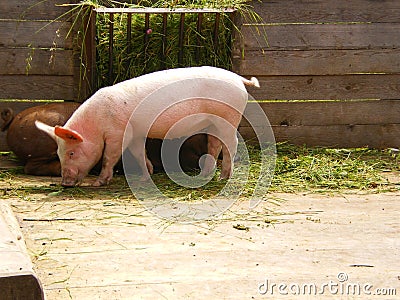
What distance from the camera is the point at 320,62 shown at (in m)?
6.78

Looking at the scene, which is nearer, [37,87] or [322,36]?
[37,87]

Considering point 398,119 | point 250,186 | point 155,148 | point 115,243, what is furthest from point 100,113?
point 398,119

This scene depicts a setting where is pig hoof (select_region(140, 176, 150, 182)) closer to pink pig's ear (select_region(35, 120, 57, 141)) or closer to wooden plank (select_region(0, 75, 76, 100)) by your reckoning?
pink pig's ear (select_region(35, 120, 57, 141))

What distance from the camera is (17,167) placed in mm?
6168

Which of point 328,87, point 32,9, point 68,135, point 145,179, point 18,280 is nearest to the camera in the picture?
point 18,280

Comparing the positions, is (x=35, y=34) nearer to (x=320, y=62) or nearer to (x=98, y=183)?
(x=98, y=183)

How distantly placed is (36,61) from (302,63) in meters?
2.26

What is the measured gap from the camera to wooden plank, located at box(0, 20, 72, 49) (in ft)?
20.8

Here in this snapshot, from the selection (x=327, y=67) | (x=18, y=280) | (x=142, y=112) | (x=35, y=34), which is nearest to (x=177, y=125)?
(x=142, y=112)

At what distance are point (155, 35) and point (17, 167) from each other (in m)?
1.52

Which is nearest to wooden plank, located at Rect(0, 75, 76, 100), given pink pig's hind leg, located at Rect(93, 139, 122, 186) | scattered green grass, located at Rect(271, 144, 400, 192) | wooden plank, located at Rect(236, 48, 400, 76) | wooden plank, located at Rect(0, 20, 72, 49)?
wooden plank, located at Rect(0, 20, 72, 49)

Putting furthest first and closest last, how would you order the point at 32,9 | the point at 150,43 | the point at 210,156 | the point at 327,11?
the point at 327,11, the point at 32,9, the point at 150,43, the point at 210,156

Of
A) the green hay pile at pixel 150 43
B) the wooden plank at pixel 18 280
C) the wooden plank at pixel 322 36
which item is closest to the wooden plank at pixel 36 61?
the green hay pile at pixel 150 43

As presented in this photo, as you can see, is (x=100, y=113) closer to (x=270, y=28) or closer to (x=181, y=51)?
(x=181, y=51)
